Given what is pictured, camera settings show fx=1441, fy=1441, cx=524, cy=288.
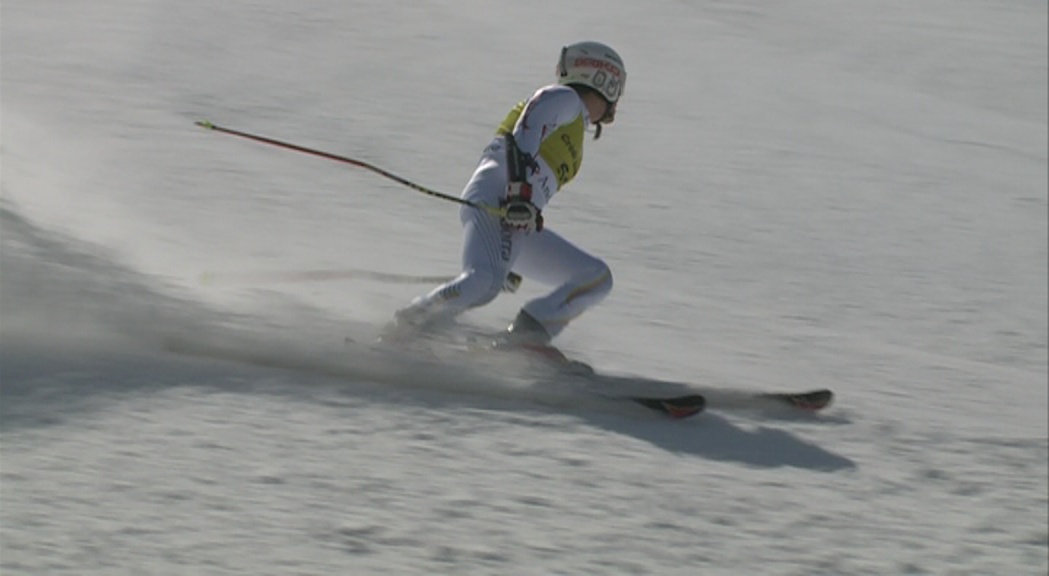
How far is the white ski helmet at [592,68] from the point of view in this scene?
5.98 m

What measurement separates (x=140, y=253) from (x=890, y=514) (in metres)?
4.17

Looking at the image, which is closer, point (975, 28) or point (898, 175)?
point (898, 175)

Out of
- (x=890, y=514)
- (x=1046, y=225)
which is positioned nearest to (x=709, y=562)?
(x=890, y=514)

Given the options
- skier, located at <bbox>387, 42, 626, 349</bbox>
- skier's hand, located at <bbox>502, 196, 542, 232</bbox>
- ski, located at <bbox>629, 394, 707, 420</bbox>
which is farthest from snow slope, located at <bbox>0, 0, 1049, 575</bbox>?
skier's hand, located at <bbox>502, 196, 542, 232</bbox>

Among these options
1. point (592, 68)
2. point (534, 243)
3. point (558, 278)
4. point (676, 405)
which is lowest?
point (676, 405)

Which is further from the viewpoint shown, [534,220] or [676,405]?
[534,220]

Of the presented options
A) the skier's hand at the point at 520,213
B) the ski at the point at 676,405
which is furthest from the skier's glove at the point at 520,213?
the ski at the point at 676,405

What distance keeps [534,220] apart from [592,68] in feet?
2.53

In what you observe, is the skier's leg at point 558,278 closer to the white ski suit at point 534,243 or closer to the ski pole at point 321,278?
the white ski suit at point 534,243

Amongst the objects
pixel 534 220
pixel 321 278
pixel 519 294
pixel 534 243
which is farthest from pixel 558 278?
pixel 519 294

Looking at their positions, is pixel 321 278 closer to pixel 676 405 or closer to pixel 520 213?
pixel 520 213

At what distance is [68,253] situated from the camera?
237 inches

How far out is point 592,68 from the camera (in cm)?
598

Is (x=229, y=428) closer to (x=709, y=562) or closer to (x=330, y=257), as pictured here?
(x=709, y=562)
